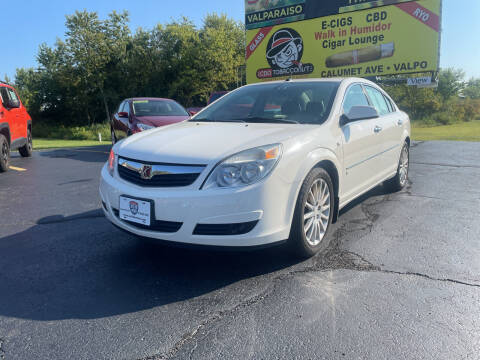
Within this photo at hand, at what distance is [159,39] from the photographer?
39.8 m

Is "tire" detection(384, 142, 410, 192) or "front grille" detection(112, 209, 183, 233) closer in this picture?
"front grille" detection(112, 209, 183, 233)

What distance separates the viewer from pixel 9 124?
859 centimetres

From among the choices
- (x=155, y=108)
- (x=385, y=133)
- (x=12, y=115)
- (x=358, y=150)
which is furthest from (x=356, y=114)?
(x=12, y=115)

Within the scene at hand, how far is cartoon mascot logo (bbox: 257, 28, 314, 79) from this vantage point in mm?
15555

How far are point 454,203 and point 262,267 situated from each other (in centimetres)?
326

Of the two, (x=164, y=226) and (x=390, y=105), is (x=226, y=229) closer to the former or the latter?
(x=164, y=226)

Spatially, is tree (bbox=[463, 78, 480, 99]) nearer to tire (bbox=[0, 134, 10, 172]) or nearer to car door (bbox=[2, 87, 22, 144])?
car door (bbox=[2, 87, 22, 144])

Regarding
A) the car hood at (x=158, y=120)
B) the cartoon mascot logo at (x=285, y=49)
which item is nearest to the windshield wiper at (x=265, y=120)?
the car hood at (x=158, y=120)

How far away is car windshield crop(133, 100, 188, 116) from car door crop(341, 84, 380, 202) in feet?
20.9

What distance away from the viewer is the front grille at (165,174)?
9.32ft

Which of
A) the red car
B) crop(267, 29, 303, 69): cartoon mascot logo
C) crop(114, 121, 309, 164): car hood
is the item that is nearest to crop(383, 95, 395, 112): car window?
crop(114, 121, 309, 164): car hood

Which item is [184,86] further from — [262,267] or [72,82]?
[262,267]

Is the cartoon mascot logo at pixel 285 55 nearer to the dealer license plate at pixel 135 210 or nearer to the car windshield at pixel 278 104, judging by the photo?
the car windshield at pixel 278 104

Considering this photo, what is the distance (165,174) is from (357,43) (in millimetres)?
13143
